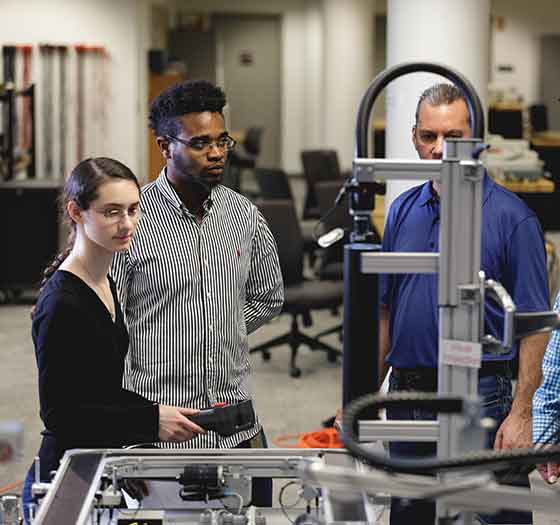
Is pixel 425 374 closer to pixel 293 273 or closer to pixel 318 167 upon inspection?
pixel 293 273

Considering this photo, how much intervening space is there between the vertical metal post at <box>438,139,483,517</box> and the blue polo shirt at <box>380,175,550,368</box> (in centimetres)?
86

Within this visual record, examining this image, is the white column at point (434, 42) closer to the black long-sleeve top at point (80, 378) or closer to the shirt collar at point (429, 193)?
the shirt collar at point (429, 193)

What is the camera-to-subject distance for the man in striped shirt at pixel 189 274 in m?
2.42

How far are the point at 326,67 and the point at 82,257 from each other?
12563mm

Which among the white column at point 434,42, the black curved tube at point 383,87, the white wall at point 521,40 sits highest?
the white wall at point 521,40

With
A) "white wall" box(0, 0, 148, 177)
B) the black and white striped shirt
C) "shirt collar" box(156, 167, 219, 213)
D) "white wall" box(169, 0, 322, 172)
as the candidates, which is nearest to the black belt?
the black and white striped shirt

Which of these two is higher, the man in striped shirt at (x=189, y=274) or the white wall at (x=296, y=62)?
the white wall at (x=296, y=62)

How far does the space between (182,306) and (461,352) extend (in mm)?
1054

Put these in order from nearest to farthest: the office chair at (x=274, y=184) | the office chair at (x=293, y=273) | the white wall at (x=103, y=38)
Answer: the office chair at (x=293, y=273) < the office chair at (x=274, y=184) < the white wall at (x=103, y=38)

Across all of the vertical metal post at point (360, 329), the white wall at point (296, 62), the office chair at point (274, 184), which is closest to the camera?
the vertical metal post at point (360, 329)

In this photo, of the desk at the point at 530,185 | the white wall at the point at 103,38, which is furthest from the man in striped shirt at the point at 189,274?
the white wall at the point at 103,38

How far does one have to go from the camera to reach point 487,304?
2.33m

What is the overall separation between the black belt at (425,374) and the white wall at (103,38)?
31.1 feet

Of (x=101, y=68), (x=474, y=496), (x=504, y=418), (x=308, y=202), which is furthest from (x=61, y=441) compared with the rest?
(x=101, y=68)
